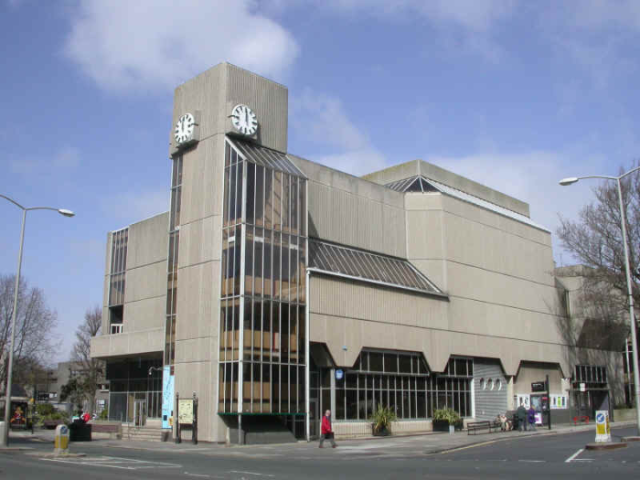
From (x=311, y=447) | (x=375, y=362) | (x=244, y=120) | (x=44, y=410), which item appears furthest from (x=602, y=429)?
(x=44, y=410)

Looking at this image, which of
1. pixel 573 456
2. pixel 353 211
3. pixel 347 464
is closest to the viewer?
pixel 347 464

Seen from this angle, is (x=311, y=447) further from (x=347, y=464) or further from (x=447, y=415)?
(x=447, y=415)

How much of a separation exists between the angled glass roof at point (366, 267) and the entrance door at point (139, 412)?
17.5 m

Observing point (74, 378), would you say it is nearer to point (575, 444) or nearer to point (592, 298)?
point (592, 298)

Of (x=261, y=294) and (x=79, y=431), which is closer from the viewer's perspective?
(x=261, y=294)

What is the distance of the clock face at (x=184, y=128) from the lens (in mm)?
39094

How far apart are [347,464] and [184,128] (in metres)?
24.2

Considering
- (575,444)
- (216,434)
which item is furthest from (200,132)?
(575,444)

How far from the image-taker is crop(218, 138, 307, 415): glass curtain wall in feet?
111

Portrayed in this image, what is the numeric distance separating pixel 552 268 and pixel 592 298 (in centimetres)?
900

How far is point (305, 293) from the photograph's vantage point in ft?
121

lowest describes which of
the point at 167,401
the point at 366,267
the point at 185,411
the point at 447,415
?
the point at 447,415

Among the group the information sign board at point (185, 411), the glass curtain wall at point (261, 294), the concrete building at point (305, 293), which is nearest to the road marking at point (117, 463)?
the glass curtain wall at point (261, 294)

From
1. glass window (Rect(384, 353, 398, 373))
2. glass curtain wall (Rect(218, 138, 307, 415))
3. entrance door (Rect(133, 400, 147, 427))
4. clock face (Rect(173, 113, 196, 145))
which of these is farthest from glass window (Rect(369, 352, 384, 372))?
entrance door (Rect(133, 400, 147, 427))
